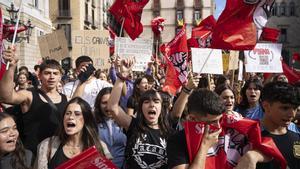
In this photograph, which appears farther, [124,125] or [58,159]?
[124,125]

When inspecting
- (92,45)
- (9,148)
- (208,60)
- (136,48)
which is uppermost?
(92,45)

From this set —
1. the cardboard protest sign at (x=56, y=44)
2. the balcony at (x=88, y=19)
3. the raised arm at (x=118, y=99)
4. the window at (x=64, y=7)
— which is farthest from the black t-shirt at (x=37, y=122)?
the balcony at (x=88, y=19)

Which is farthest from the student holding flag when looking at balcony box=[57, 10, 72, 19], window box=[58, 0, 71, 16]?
window box=[58, 0, 71, 16]

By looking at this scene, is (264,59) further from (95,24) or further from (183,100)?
(95,24)

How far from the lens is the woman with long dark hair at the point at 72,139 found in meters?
3.11

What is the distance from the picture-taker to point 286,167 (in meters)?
2.44

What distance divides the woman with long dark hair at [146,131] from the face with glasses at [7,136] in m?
0.92

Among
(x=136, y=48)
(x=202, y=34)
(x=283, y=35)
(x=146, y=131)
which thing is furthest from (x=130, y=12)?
(x=283, y=35)

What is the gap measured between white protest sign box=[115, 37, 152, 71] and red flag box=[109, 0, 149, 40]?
0.17 metres

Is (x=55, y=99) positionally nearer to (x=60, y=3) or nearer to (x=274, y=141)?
(x=274, y=141)

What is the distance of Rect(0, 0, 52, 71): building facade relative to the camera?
65.8 ft

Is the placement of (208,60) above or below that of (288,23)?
below

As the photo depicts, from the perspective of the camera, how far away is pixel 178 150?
2.48 metres

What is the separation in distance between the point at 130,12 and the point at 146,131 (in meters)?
2.98
